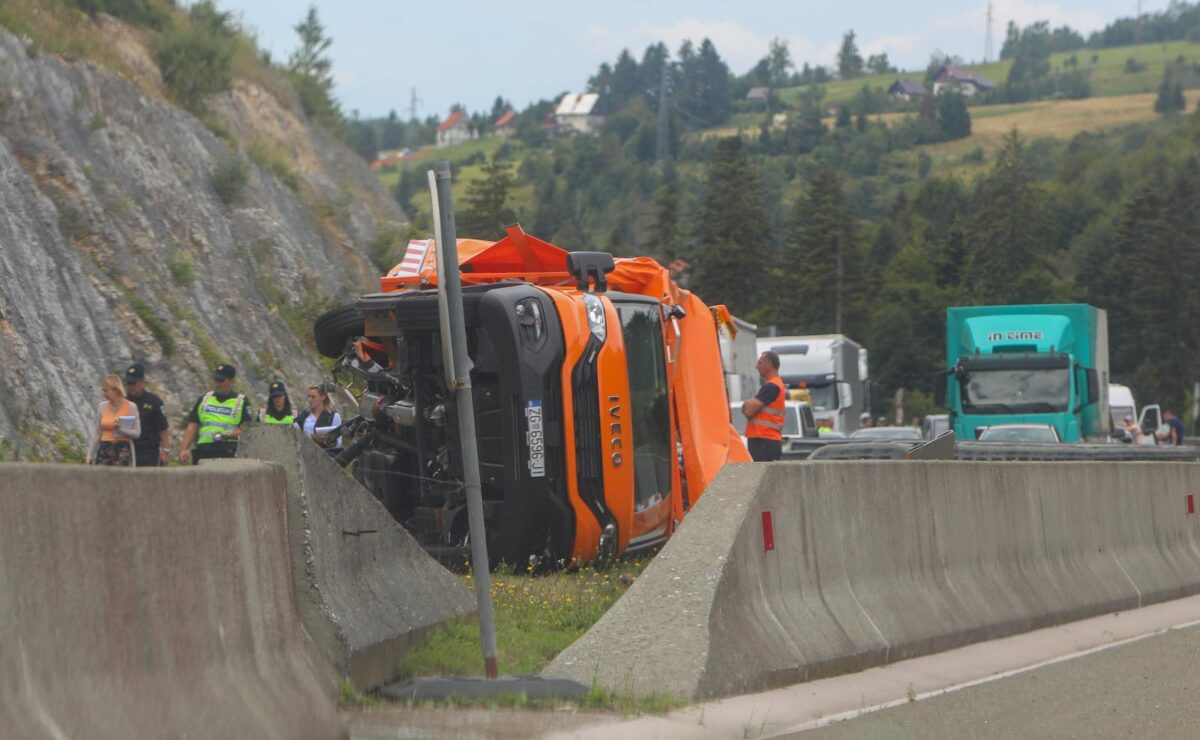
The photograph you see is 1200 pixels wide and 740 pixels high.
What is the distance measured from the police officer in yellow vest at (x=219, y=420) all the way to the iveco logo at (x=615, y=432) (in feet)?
15.9

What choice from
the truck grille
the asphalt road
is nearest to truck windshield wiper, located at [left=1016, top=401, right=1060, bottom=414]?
the truck grille

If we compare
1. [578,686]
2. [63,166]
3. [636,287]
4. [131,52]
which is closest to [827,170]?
[131,52]

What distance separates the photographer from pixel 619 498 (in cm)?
1158

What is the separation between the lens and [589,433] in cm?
1138

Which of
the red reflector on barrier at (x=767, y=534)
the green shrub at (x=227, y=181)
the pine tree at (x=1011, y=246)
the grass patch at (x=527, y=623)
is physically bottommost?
the pine tree at (x=1011, y=246)

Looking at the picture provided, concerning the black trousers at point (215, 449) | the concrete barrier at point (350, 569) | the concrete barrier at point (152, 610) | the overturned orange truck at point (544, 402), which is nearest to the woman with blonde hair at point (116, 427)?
the black trousers at point (215, 449)

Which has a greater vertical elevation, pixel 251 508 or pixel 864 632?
pixel 251 508

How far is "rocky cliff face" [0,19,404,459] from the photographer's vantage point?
68.4ft

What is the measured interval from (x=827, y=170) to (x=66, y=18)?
245 feet

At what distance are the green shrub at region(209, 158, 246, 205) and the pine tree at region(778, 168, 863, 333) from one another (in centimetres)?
7054

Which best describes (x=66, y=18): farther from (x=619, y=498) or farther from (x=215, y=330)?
(x=619, y=498)

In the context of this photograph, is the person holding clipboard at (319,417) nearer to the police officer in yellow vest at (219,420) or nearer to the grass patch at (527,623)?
the police officer in yellow vest at (219,420)

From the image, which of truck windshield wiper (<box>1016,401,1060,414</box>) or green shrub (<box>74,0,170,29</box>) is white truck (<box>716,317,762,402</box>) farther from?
green shrub (<box>74,0,170,29</box>)

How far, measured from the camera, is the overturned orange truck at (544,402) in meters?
11.2
